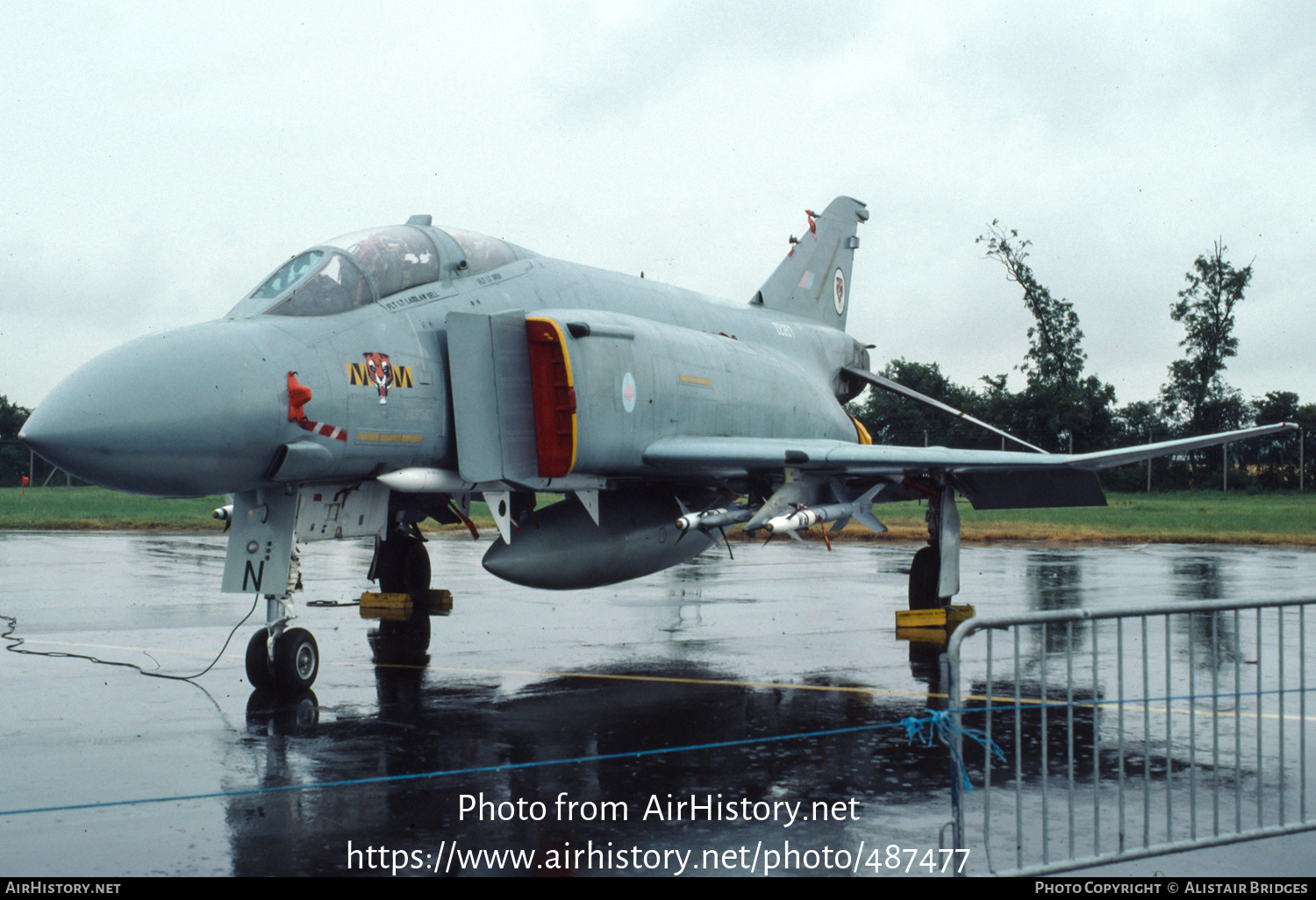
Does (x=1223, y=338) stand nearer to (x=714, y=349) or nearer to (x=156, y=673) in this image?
(x=714, y=349)

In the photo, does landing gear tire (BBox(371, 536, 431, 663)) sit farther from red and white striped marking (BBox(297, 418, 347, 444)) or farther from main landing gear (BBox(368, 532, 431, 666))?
red and white striped marking (BBox(297, 418, 347, 444))

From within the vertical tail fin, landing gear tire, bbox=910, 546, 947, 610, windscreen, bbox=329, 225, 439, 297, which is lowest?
landing gear tire, bbox=910, 546, 947, 610

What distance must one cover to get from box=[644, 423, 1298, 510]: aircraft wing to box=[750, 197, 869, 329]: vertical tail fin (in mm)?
3861

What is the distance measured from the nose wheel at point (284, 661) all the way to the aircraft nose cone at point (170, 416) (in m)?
1.17

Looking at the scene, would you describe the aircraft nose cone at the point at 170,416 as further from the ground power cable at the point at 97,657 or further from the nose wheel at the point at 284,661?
the ground power cable at the point at 97,657

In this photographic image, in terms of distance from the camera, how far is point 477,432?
9102 millimetres

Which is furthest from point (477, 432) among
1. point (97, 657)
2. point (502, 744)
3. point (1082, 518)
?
point (1082, 518)

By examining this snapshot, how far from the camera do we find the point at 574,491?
10.2 meters

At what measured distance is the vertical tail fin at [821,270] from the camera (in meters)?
15.1

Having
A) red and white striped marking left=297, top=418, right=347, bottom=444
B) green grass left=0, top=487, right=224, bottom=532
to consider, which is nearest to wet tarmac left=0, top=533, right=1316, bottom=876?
red and white striped marking left=297, top=418, right=347, bottom=444

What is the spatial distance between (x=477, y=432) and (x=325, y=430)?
1.32 m

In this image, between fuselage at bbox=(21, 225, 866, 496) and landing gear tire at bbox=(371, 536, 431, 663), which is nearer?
fuselage at bbox=(21, 225, 866, 496)

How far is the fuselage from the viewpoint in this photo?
23.3 ft

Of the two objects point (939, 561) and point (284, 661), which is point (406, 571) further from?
point (939, 561)
